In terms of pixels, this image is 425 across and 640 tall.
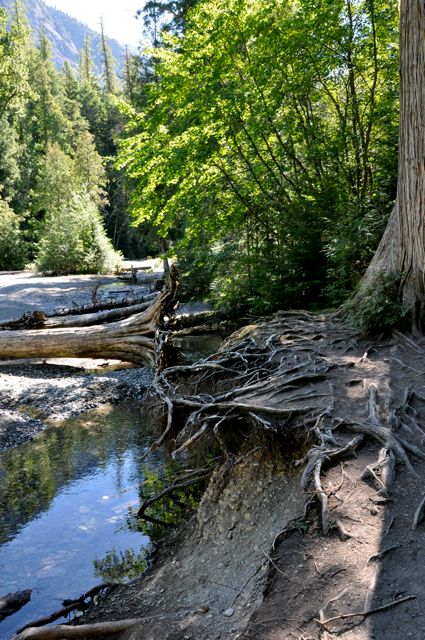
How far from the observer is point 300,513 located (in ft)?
14.4

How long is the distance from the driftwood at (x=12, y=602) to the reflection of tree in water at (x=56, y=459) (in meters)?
1.07

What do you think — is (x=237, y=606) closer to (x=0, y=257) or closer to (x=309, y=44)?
(x=309, y=44)

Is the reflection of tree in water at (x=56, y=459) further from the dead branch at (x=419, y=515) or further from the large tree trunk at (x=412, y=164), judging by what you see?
the large tree trunk at (x=412, y=164)

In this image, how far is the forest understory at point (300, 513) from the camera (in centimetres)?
334

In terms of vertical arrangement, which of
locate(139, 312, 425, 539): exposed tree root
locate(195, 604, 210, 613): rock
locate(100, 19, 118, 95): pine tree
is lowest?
locate(195, 604, 210, 613): rock

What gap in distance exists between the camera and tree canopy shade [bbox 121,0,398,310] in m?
10.6

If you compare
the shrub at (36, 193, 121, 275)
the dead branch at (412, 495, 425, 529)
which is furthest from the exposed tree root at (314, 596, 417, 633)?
the shrub at (36, 193, 121, 275)

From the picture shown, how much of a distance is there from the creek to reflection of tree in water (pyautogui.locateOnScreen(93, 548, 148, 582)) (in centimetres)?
1

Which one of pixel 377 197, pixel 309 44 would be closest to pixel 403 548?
pixel 377 197

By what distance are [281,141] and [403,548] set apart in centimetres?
1050

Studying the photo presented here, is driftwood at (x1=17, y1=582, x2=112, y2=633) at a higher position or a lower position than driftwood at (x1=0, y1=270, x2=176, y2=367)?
lower

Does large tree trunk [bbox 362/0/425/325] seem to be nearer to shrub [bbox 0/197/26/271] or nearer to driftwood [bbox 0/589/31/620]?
driftwood [bbox 0/589/31/620]

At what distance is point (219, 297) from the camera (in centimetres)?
1426

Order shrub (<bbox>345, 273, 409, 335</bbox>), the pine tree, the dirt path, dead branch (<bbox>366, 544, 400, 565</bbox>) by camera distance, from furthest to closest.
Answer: the pine tree
shrub (<bbox>345, 273, 409, 335</bbox>)
dead branch (<bbox>366, 544, 400, 565</bbox>)
the dirt path
